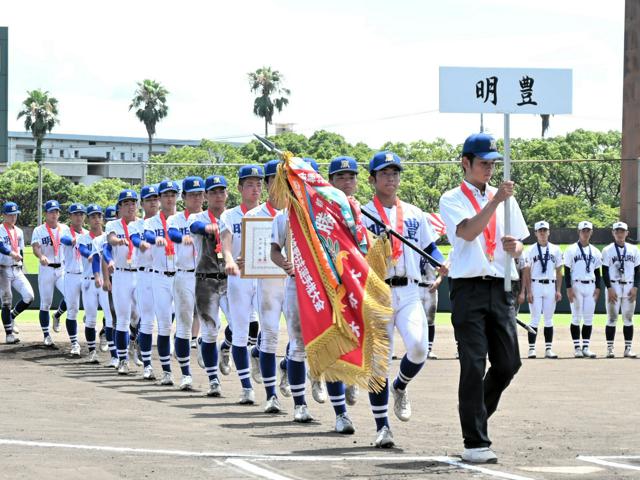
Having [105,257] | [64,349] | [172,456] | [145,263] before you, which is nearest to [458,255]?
[172,456]

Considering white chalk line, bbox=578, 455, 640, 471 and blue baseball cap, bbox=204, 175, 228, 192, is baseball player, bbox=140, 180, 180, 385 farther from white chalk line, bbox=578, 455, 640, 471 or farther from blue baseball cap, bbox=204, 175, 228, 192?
white chalk line, bbox=578, 455, 640, 471

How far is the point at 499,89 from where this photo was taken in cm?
945

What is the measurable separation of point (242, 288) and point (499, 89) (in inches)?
Answer: 165

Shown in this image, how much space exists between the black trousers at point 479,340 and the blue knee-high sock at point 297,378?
262 centimetres

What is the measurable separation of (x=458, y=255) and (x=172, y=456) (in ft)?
8.11

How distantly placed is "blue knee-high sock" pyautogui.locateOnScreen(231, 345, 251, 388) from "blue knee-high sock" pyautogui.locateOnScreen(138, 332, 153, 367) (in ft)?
10.8

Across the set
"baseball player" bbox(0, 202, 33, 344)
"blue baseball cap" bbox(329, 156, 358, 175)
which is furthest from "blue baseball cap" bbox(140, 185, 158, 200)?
"baseball player" bbox(0, 202, 33, 344)

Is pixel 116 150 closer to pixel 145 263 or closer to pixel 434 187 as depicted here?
pixel 434 187

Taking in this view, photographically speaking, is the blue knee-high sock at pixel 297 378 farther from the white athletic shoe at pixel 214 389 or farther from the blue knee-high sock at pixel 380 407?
the white athletic shoe at pixel 214 389

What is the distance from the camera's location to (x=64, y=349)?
820 inches

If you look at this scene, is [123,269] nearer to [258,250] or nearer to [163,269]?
[163,269]

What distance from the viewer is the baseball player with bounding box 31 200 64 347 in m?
21.2

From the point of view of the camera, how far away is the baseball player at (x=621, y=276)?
20.7 m

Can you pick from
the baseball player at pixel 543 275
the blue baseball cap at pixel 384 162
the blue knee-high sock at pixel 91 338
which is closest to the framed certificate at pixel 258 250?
the blue baseball cap at pixel 384 162
